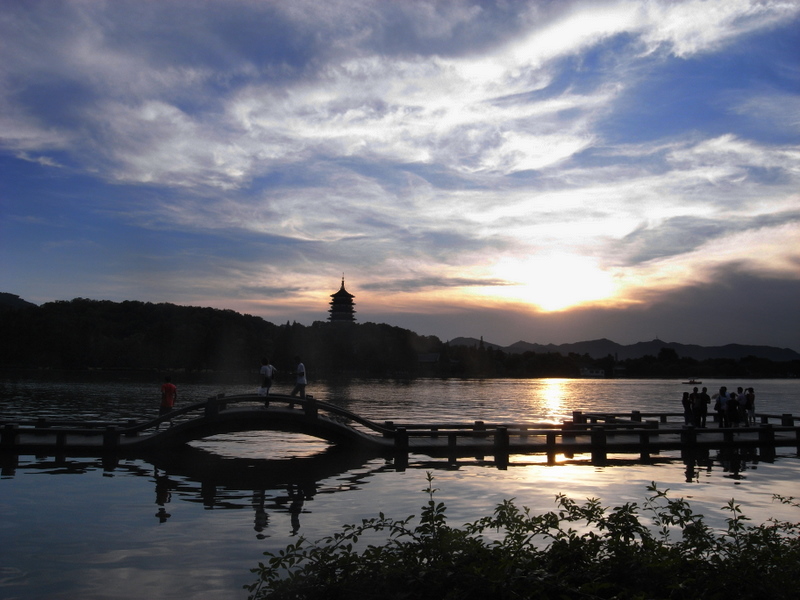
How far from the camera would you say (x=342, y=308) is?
189625 mm

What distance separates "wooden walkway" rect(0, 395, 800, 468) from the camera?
21094 millimetres

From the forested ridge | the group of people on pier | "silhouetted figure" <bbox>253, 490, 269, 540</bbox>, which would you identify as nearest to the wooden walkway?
the group of people on pier

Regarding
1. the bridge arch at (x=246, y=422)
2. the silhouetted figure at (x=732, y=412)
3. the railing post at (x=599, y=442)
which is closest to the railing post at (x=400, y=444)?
the bridge arch at (x=246, y=422)

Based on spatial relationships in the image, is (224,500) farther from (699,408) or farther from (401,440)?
(699,408)

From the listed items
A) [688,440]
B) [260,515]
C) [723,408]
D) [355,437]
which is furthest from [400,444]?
[723,408]

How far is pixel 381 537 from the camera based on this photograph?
37.0 feet

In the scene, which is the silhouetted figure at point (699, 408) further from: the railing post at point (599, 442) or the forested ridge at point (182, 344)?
the forested ridge at point (182, 344)

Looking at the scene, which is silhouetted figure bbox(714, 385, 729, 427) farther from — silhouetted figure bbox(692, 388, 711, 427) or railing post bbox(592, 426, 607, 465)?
railing post bbox(592, 426, 607, 465)

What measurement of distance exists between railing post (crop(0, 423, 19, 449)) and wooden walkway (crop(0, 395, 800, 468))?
27 mm

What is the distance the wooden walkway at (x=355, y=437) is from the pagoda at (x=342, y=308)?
540ft

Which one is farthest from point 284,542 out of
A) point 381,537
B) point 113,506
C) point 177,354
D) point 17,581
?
point 177,354

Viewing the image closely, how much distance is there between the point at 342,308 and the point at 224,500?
17526 centimetres

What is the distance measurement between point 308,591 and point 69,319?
5545 inches

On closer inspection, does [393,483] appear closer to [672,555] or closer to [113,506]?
[113,506]
